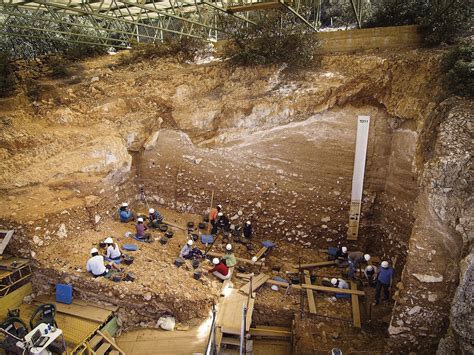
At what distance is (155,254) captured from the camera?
845 centimetres

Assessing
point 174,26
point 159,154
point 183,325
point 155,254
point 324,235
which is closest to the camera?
point 183,325

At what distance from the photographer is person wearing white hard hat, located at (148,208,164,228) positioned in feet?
31.5

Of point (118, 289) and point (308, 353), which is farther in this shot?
point (118, 289)

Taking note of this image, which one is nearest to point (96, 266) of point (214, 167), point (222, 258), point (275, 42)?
point (222, 258)

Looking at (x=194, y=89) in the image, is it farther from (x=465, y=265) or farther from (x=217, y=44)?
(x=465, y=265)

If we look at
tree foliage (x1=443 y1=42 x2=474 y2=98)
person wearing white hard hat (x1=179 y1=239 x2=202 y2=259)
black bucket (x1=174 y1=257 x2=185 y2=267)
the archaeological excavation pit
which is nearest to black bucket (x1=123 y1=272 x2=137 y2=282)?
the archaeological excavation pit

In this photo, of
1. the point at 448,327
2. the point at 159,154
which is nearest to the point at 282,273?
the point at 448,327

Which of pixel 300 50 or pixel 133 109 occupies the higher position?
pixel 300 50

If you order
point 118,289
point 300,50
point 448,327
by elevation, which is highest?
point 300,50

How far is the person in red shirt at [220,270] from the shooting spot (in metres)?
7.87

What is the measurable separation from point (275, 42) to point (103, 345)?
29.4 feet

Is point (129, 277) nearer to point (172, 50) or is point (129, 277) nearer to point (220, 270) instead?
point (220, 270)

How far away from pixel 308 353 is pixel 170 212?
5804 millimetres

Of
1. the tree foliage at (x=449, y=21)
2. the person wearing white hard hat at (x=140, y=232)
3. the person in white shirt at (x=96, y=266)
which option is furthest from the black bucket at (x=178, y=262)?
the tree foliage at (x=449, y=21)
